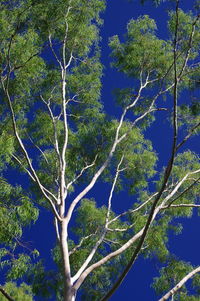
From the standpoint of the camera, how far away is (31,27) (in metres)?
8.97

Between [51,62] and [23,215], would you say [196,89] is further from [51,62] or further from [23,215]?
[23,215]

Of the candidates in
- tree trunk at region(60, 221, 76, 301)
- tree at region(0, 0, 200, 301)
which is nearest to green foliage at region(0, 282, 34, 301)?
tree at region(0, 0, 200, 301)

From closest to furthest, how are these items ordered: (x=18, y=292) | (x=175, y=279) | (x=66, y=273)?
(x=66, y=273)
(x=175, y=279)
(x=18, y=292)

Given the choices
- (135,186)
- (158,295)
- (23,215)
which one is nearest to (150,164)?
(135,186)

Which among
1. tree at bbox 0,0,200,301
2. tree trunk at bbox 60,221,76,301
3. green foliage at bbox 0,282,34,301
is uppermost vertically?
tree at bbox 0,0,200,301

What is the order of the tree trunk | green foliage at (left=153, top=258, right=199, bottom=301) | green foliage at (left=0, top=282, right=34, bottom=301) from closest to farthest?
the tree trunk < green foliage at (left=153, top=258, right=199, bottom=301) < green foliage at (left=0, top=282, right=34, bottom=301)

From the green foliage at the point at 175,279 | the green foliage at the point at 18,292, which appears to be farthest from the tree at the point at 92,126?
the green foliage at the point at 18,292

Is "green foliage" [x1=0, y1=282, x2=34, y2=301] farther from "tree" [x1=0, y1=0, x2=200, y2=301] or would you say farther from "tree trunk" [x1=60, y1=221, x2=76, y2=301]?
"tree trunk" [x1=60, y1=221, x2=76, y2=301]

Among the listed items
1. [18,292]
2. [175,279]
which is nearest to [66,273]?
[175,279]

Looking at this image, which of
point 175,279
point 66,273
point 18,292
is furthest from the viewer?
point 18,292

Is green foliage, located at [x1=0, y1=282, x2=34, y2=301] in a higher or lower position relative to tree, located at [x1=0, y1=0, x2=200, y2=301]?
lower

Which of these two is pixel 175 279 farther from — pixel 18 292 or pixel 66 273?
pixel 18 292

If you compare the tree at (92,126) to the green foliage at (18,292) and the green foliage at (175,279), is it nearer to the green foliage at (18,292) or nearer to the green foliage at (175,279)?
the green foliage at (175,279)

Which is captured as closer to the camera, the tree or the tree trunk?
the tree trunk
